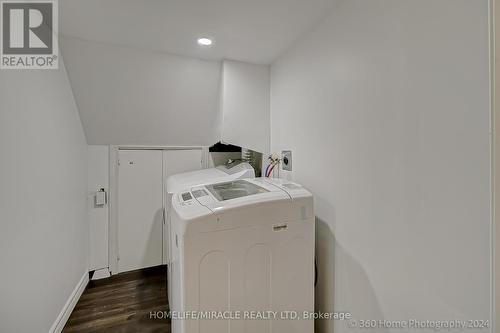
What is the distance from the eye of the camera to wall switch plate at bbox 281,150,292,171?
196 centimetres

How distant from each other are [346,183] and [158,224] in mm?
2260

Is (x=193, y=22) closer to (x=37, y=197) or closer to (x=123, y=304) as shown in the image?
(x=37, y=197)

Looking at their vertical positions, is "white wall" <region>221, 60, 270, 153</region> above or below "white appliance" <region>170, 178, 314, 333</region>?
above

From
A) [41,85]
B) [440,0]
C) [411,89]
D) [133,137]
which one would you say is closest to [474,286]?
[411,89]

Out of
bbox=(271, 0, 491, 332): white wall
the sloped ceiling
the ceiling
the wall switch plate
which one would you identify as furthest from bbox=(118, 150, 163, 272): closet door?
bbox=(271, 0, 491, 332): white wall

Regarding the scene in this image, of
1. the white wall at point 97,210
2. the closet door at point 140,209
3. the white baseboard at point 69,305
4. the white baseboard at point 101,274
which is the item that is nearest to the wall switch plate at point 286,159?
the closet door at point 140,209

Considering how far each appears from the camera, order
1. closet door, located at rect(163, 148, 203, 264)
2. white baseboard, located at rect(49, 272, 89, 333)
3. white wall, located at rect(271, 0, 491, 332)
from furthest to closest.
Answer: closet door, located at rect(163, 148, 203, 264), white baseboard, located at rect(49, 272, 89, 333), white wall, located at rect(271, 0, 491, 332)

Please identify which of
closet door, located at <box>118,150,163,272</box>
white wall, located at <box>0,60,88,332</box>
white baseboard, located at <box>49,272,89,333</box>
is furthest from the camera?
closet door, located at <box>118,150,163,272</box>

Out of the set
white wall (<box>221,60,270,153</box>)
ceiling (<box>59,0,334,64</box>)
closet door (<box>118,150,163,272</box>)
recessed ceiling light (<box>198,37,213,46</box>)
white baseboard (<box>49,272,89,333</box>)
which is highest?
recessed ceiling light (<box>198,37,213,46</box>)

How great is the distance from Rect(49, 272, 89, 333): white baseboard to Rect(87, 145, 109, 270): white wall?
17 centimetres

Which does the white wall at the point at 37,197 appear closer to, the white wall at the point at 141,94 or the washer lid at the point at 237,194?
the white wall at the point at 141,94

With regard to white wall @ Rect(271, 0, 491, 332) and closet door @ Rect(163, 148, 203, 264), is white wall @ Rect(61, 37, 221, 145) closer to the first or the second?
closet door @ Rect(163, 148, 203, 264)

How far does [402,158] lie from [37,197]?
2196 millimetres

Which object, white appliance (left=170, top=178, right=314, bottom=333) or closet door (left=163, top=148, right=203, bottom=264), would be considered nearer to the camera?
white appliance (left=170, top=178, right=314, bottom=333)
